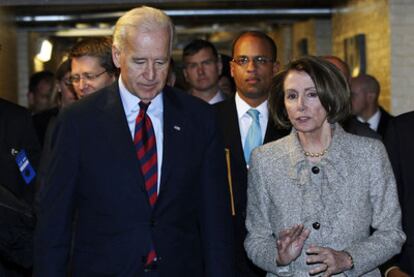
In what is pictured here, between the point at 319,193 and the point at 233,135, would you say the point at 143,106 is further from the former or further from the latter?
the point at 233,135

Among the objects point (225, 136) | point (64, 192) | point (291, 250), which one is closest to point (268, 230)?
point (291, 250)

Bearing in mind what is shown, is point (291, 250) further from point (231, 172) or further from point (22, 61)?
point (22, 61)

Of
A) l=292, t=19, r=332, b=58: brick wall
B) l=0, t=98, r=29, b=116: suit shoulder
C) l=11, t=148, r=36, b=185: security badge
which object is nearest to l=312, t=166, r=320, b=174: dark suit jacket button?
l=11, t=148, r=36, b=185: security badge

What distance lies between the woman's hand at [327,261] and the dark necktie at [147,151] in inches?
26.8

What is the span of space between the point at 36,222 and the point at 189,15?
26.9ft

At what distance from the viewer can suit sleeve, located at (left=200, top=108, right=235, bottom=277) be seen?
4.62 meters

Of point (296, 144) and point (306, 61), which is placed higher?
point (306, 61)

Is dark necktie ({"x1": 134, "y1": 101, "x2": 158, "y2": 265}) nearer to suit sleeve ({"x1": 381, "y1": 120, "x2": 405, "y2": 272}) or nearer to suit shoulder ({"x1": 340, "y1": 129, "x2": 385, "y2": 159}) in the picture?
suit shoulder ({"x1": 340, "y1": 129, "x2": 385, "y2": 159})

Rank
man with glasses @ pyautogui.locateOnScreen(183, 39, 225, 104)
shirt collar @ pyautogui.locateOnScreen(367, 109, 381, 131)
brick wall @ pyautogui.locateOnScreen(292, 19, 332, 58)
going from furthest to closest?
brick wall @ pyautogui.locateOnScreen(292, 19, 332, 58), shirt collar @ pyautogui.locateOnScreen(367, 109, 381, 131), man with glasses @ pyautogui.locateOnScreen(183, 39, 225, 104)

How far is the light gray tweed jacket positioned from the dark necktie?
22.4 inches

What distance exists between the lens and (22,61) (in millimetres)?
15227

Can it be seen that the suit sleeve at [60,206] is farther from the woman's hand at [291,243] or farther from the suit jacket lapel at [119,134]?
the woman's hand at [291,243]

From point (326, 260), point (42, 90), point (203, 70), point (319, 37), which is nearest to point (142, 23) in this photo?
point (326, 260)

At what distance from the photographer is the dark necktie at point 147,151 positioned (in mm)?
4492
